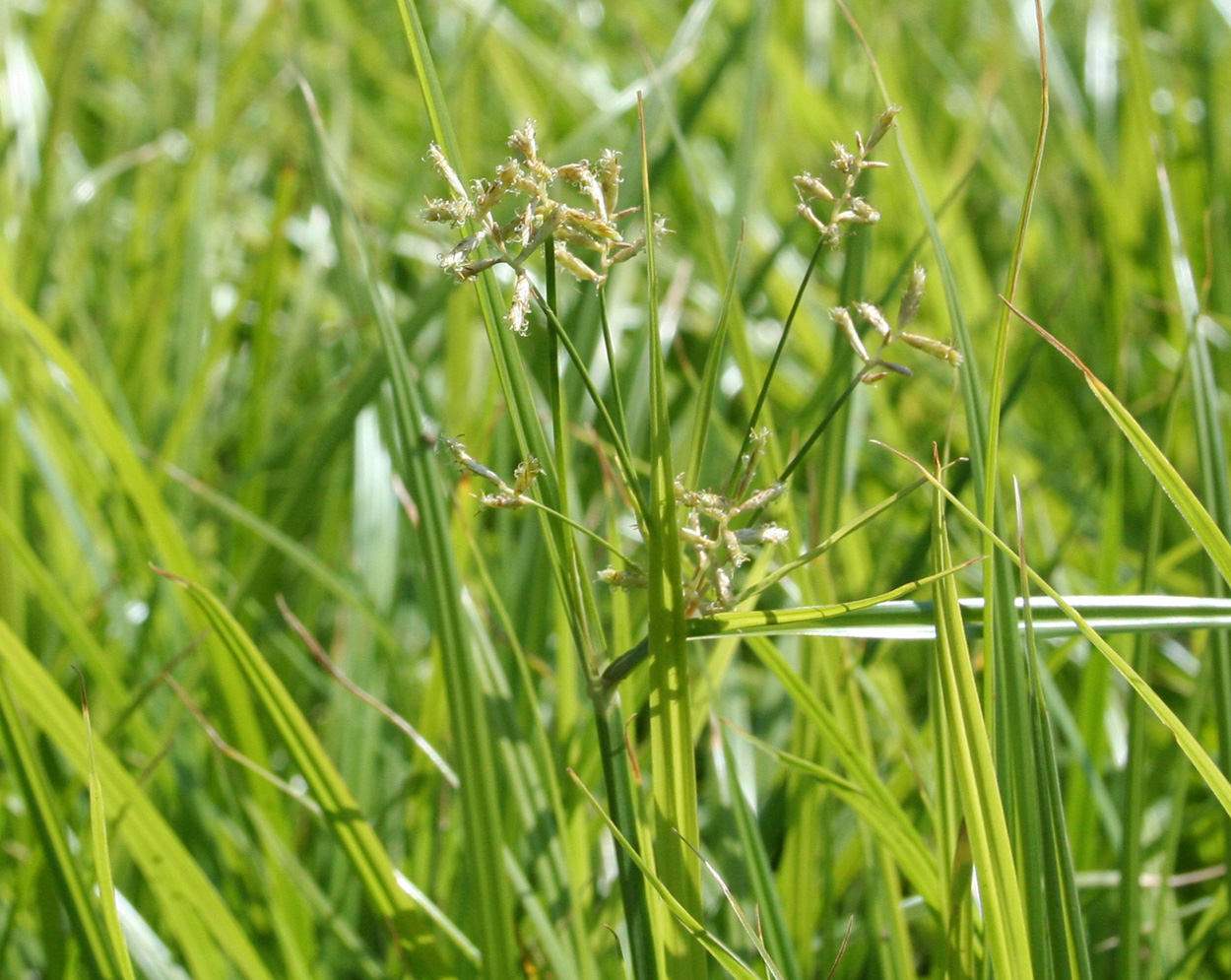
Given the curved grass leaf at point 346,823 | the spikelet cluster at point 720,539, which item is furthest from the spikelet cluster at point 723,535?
the curved grass leaf at point 346,823

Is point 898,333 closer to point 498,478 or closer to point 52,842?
point 498,478

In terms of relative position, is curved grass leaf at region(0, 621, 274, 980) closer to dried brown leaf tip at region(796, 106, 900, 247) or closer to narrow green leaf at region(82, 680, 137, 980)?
narrow green leaf at region(82, 680, 137, 980)

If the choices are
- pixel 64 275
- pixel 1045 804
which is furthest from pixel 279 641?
pixel 1045 804

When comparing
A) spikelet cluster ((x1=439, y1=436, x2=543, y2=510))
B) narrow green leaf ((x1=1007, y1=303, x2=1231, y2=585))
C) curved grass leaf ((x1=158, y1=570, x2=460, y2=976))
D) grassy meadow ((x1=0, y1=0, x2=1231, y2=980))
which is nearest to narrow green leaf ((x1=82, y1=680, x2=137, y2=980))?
grassy meadow ((x1=0, y1=0, x2=1231, y2=980))

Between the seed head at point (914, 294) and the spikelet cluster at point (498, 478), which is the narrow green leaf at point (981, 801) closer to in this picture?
the seed head at point (914, 294)

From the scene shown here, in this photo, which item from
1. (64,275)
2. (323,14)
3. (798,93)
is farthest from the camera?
(323,14)

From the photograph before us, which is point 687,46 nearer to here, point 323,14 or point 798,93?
point 798,93

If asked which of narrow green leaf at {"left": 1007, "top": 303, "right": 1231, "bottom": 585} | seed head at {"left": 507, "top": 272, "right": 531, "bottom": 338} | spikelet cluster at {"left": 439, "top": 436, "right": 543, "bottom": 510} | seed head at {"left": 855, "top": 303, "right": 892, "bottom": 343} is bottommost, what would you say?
narrow green leaf at {"left": 1007, "top": 303, "right": 1231, "bottom": 585}

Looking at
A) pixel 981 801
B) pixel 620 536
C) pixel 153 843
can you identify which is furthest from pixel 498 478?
pixel 620 536
